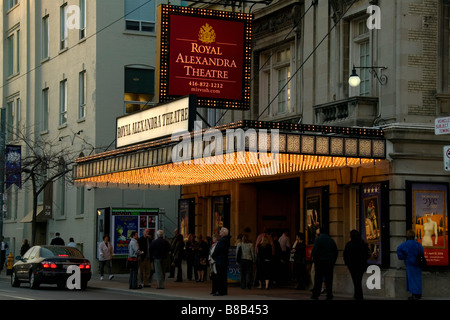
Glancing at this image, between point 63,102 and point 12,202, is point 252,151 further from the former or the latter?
point 12,202

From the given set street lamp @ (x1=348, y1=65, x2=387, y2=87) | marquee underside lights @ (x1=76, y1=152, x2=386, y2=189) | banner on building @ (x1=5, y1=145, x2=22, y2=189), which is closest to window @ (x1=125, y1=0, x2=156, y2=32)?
banner on building @ (x1=5, y1=145, x2=22, y2=189)

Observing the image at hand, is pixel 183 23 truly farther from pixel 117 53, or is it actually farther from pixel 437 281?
pixel 117 53

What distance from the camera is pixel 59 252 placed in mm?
28703

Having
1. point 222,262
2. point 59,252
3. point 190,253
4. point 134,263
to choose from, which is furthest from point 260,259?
point 59,252

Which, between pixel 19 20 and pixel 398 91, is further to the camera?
pixel 19 20

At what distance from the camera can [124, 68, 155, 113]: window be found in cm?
4278

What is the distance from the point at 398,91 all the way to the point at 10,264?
847 inches

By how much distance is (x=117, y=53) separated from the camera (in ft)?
139

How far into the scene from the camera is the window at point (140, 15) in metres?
43.2

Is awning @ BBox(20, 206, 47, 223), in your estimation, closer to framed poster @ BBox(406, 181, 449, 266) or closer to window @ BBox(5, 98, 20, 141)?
window @ BBox(5, 98, 20, 141)

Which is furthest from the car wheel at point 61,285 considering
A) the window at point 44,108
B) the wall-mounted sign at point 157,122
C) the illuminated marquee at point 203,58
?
the window at point 44,108

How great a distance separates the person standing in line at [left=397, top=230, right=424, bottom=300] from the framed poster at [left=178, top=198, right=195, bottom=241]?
14819 mm

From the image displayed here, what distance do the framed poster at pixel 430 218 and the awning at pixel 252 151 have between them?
131 cm

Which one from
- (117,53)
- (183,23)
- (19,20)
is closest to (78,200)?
(117,53)
